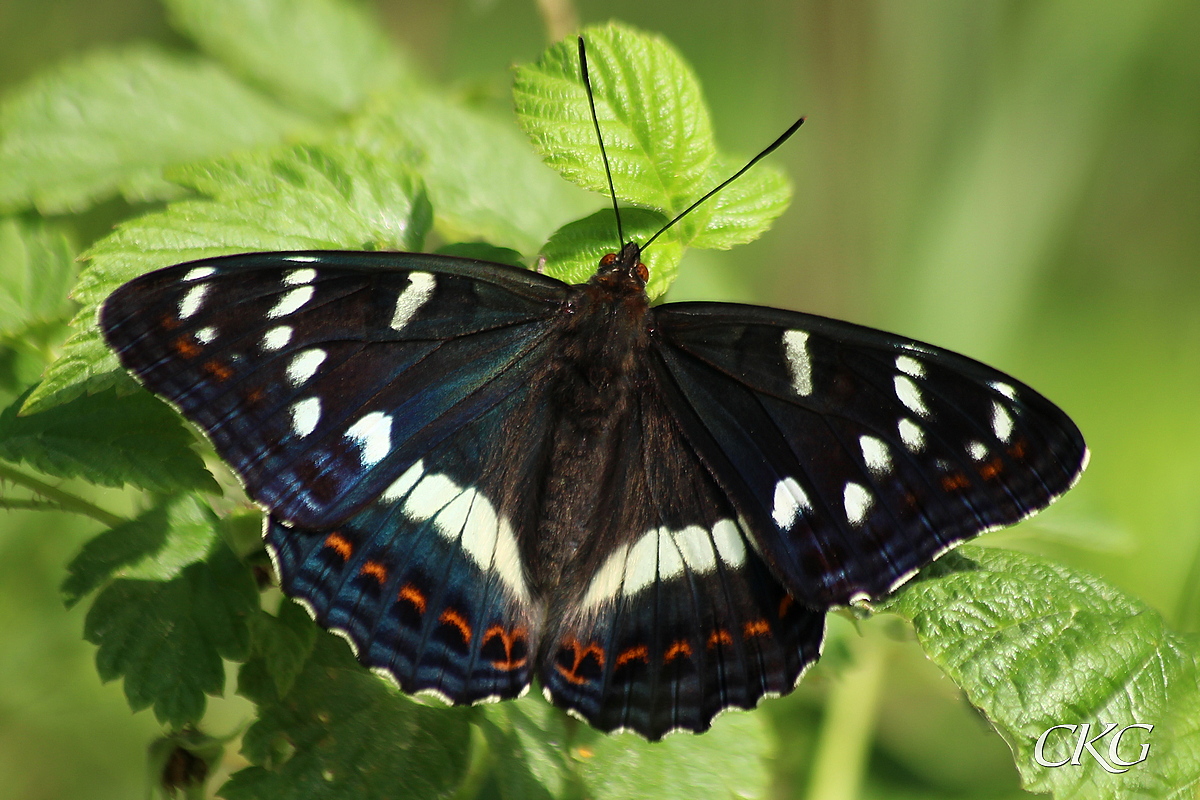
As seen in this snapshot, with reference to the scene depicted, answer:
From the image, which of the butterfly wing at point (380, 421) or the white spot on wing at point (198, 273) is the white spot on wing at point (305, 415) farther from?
the white spot on wing at point (198, 273)

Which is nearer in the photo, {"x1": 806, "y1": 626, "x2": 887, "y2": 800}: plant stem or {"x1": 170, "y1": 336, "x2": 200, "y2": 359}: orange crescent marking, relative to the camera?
{"x1": 170, "y1": 336, "x2": 200, "y2": 359}: orange crescent marking

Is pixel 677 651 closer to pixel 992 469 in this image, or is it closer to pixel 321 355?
pixel 992 469

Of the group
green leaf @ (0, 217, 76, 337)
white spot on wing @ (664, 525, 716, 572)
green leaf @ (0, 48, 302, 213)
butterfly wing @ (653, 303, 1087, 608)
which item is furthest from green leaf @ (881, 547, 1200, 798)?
green leaf @ (0, 48, 302, 213)

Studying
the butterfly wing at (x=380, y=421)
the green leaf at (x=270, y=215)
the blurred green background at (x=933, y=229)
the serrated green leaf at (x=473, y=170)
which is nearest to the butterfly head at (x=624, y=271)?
the butterfly wing at (x=380, y=421)

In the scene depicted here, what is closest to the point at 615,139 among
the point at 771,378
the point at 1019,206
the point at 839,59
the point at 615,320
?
the point at 615,320

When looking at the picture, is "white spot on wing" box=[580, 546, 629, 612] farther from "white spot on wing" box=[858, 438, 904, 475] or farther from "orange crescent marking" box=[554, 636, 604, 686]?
"white spot on wing" box=[858, 438, 904, 475]

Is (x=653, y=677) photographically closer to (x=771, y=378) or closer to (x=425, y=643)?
(x=425, y=643)
